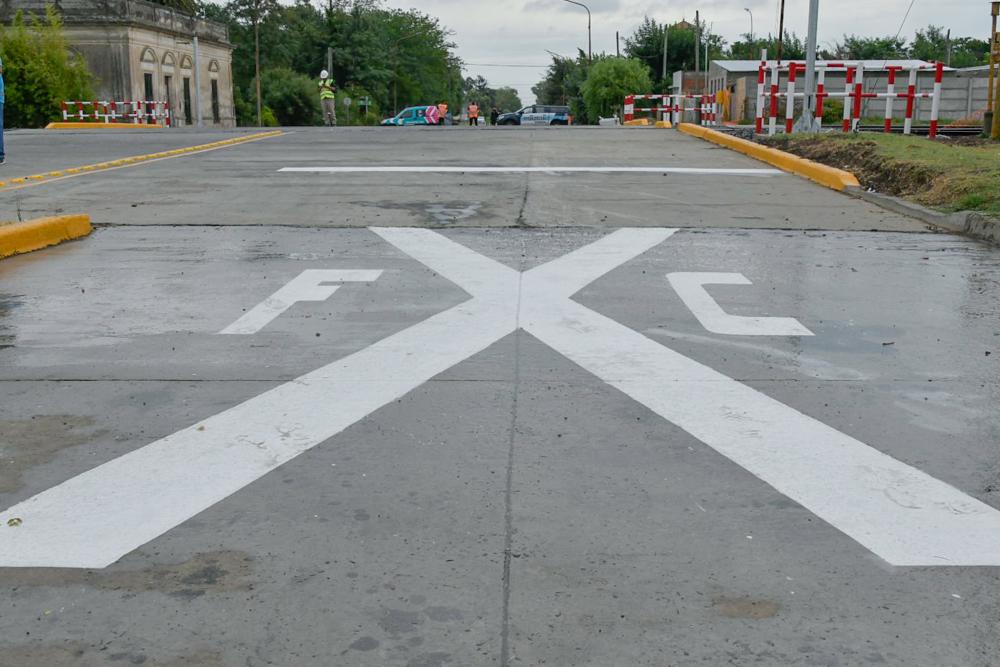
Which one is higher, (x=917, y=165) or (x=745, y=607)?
(x=917, y=165)

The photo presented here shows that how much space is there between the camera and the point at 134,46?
1873 inches

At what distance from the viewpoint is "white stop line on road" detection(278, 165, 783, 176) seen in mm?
14500

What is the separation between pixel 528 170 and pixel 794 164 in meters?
3.70

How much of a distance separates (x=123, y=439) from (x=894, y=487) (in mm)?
2931

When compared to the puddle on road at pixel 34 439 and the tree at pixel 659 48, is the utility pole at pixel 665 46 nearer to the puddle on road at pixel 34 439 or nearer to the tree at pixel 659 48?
the tree at pixel 659 48

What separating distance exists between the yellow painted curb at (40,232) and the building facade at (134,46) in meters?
Answer: 38.1

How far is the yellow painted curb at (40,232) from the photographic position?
28.3 ft

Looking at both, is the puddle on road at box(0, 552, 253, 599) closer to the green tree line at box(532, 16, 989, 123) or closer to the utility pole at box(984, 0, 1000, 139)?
the utility pole at box(984, 0, 1000, 139)

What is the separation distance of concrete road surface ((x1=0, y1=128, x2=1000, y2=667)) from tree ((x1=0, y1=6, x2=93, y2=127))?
34.2 meters

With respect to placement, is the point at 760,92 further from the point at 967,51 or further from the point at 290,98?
the point at 967,51

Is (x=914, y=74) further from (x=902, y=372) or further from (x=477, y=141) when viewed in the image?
(x=902, y=372)

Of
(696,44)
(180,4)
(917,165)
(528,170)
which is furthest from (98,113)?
(696,44)

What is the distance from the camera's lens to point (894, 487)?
3699mm

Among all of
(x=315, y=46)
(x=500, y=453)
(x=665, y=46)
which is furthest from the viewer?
(x=315, y=46)
